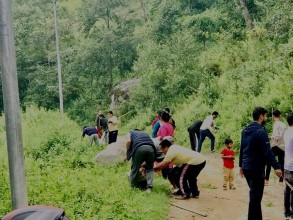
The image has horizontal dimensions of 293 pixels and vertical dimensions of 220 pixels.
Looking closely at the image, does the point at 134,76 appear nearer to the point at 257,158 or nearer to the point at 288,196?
the point at 288,196

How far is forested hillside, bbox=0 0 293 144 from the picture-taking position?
18516 millimetres

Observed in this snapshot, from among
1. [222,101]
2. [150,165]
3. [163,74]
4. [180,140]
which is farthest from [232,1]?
[150,165]

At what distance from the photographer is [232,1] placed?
25641 mm

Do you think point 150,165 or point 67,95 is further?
point 67,95

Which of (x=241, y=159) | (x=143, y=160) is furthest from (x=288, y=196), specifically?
(x=143, y=160)

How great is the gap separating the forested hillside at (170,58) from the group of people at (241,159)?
6.26 meters

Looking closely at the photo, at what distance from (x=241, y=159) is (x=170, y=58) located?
63.5 feet

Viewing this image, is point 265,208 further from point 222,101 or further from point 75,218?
point 222,101

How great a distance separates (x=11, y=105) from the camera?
484 cm

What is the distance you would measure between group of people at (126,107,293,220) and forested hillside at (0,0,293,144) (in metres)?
6.26

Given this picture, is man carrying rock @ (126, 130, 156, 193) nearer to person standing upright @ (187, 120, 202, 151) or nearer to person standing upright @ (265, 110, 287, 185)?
person standing upright @ (265, 110, 287, 185)

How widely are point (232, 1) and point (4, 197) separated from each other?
21343 mm

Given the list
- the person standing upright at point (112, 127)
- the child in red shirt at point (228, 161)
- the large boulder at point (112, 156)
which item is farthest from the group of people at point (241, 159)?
the person standing upright at point (112, 127)

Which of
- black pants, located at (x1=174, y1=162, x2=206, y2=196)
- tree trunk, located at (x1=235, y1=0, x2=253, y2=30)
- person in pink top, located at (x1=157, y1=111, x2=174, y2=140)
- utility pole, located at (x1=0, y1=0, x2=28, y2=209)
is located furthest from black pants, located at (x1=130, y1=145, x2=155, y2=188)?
tree trunk, located at (x1=235, y1=0, x2=253, y2=30)
